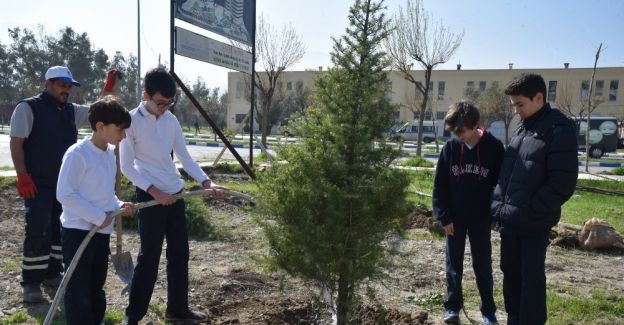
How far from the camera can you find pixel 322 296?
310 cm

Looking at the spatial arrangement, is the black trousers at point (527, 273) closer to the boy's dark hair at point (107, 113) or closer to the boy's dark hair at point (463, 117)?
the boy's dark hair at point (463, 117)

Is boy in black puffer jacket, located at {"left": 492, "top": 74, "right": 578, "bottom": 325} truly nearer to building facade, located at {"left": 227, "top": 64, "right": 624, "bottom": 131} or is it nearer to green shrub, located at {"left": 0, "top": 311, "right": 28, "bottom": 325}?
green shrub, located at {"left": 0, "top": 311, "right": 28, "bottom": 325}

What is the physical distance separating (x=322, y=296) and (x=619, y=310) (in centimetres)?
283

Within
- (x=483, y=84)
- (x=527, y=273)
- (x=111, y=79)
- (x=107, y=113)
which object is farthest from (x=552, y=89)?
(x=107, y=113)

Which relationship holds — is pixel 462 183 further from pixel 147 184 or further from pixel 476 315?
pixel 147 184

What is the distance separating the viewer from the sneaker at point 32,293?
12.9 ft

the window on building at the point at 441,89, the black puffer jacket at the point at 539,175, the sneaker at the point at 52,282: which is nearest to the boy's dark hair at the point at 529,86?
the black puffer jacket at the point at 539,175

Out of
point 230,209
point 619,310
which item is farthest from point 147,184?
point 230,209

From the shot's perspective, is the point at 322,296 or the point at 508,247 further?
the point at 508,247

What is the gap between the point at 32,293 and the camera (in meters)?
3.94

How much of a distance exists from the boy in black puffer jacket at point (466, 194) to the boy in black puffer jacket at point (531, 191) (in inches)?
10.7

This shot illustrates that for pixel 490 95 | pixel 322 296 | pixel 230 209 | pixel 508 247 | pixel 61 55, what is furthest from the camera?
pixel 61 55

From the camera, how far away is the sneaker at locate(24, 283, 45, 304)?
392cm

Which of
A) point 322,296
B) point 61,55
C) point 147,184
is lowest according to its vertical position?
point 322,296
